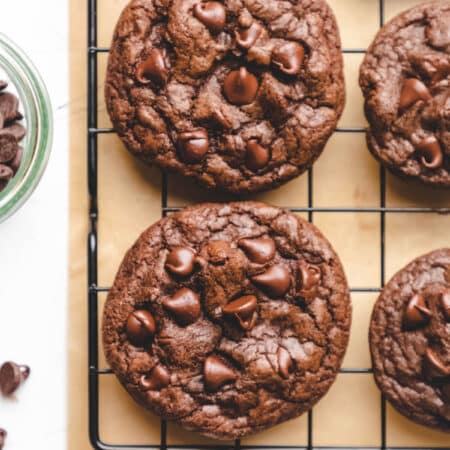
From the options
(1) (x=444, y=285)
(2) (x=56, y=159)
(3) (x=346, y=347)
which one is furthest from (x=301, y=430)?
(2) (x=56, y=159)

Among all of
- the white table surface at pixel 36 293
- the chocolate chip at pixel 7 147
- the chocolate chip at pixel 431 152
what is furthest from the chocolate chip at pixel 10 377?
the chocolate chip at pixel 431 152

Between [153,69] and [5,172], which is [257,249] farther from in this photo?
[5,172]

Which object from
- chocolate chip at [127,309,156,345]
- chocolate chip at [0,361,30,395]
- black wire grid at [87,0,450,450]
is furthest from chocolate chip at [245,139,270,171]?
chocolate chip at [0,361,30,395]

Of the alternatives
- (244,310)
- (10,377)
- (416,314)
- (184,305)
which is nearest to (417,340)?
(416,314)

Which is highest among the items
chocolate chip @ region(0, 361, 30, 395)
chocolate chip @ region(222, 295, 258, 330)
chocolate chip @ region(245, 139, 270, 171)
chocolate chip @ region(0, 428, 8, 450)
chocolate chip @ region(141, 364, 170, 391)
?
chocolate chip @ region(245, 139, 270, 171)

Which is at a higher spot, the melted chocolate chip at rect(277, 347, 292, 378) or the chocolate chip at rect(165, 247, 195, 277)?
the chocolate chip at rect(165, 247, 195, 277)

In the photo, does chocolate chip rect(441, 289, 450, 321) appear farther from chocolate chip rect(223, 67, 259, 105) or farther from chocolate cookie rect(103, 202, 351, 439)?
chocolate chip rect(223, 67, 259, 105)

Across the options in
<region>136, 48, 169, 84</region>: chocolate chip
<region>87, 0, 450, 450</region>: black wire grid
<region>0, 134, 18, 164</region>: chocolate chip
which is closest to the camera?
<region>0, 134, 18, 164</region>: chocolate chip
